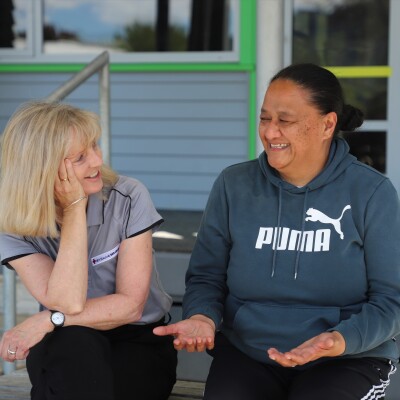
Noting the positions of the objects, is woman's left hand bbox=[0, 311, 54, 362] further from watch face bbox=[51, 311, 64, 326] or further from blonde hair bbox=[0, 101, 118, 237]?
blonde hair bbox=[0, 101, 118, 237]

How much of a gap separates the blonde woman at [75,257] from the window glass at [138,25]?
11.1 feet

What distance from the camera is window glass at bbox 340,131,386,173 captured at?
17.3ft

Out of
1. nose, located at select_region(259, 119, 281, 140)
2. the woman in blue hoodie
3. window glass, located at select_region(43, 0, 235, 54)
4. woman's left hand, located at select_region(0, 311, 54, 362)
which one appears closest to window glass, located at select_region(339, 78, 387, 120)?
window glass, located at select_region(43, 0, 235, 54)

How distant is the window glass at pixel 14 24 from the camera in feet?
19.7

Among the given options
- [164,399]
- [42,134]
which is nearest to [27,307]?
[164,399]

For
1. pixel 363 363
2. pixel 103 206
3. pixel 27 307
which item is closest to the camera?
pixel 363 363

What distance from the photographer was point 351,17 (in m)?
5.18

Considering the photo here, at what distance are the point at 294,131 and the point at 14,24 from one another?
4229 mm

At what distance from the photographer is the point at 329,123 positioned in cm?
233

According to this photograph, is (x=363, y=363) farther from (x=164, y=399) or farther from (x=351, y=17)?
(x=351, y=17)

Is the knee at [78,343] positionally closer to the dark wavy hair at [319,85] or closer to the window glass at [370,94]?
the dark wavy hair at [319,85]

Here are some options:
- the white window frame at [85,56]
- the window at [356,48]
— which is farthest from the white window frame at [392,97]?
the white window frame at [85,56]

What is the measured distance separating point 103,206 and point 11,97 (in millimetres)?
3753

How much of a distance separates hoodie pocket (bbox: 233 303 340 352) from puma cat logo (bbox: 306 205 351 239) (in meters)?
0.22
